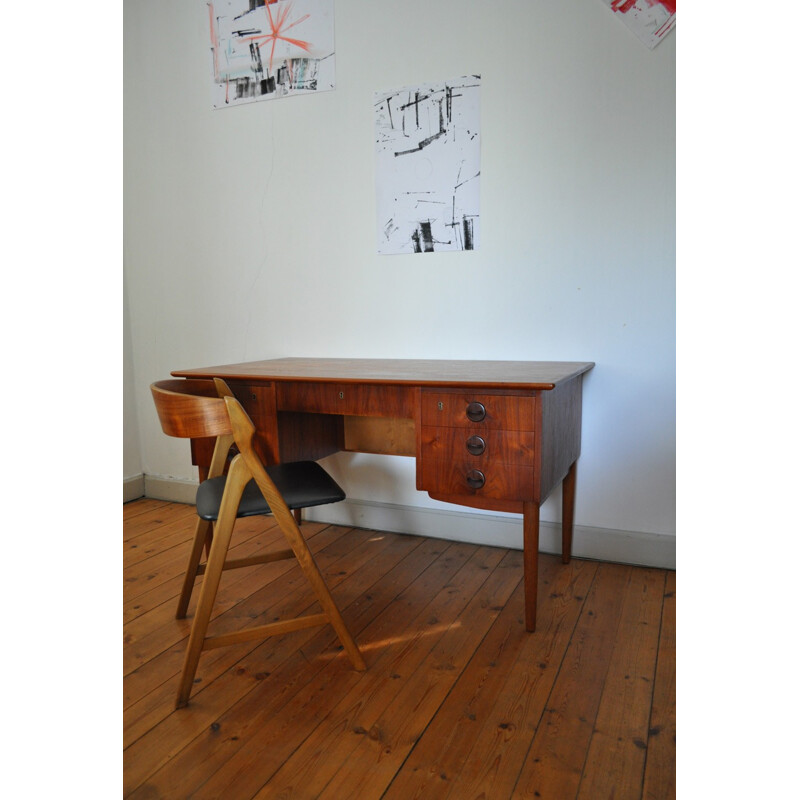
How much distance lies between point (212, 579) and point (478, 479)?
0.78m

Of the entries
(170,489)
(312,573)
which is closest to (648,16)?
(312,573)

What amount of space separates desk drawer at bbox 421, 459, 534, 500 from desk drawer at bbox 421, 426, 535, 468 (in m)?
0.01

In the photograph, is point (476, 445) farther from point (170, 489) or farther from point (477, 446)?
point (170, 489)

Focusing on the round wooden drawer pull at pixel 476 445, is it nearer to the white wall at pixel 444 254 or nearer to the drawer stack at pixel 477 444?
the drawer stack at pixel 477 444

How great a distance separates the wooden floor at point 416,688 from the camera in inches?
52.0

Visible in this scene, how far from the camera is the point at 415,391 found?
1.96m

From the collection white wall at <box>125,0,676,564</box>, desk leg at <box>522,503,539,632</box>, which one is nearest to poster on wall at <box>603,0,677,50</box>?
white wall at <box>125,0,676,564</box>

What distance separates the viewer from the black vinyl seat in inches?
65.4

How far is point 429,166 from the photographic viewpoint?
2496mm

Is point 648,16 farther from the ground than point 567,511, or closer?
farther from the ground

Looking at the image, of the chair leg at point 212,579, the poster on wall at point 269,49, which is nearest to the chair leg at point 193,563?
the chair leg at point 212,579

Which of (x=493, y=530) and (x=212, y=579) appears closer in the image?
(x=212, y=579)

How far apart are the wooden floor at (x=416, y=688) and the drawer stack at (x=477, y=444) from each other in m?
0.42
